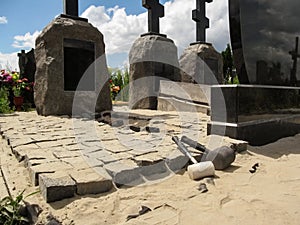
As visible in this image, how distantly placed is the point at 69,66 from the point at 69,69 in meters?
0.06

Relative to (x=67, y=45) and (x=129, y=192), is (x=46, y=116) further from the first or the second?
(x=129, y=192)

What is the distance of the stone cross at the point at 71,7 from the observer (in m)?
5.47

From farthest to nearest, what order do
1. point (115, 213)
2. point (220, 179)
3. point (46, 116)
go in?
point (46, 116) < point (220, 179) < point (115, 213)

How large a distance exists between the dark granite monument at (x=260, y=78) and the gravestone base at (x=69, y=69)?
2.94m

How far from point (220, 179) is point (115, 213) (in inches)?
37.5

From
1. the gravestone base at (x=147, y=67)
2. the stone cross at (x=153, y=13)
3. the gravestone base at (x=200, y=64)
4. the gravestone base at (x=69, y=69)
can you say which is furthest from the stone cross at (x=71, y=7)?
the gravestone base at (x=200, y=64)

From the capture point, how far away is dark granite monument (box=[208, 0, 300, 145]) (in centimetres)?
317

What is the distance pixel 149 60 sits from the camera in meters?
7.34

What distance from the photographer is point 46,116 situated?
498 centimetres

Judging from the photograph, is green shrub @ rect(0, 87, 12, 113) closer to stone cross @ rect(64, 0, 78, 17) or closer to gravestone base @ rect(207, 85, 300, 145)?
stone cross @ rect(64, 0, 78, 17)

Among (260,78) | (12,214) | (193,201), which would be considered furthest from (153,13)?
(12,214)

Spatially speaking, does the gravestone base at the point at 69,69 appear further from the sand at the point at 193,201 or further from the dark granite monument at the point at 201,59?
the dark granite monument at the point at 201,59

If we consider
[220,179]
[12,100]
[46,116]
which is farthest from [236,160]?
[12,100]

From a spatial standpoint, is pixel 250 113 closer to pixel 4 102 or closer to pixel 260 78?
pixel 260 78
